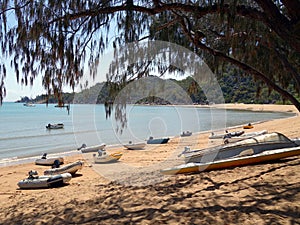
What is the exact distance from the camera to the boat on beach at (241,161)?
4.16 m

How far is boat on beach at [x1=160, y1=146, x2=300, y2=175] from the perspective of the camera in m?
4.16

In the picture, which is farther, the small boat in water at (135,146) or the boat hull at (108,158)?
the small boat in water at (135,146)

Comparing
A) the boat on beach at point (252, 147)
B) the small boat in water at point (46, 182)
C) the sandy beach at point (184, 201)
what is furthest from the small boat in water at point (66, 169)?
the boat on beach at point (252, 147)

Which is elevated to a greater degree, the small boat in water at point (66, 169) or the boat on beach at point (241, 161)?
the boat on beach at point (241, 161)

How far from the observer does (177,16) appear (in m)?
3.07

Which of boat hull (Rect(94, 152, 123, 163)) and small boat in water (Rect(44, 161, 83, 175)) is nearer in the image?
small boat in water (Rect(44, 161, 83, 175))

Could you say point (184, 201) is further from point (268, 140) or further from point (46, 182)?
point (46, 182)

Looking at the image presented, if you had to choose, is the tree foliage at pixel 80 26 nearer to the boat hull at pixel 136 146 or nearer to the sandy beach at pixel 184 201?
the sandy beach at pixel 184 201

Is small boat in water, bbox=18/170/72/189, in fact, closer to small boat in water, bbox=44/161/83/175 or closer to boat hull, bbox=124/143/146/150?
small boat in water, bbox=44/161/83/175

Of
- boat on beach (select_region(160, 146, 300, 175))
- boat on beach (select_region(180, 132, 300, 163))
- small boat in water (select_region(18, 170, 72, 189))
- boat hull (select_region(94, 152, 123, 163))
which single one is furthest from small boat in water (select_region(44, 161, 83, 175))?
boat on beach (select_region(180, 132, 300, 163))

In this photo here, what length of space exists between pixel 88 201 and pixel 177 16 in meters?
2.16

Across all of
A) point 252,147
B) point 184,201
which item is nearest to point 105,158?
point 252,147

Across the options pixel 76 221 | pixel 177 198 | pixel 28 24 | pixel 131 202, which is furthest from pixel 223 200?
pixel 28 24

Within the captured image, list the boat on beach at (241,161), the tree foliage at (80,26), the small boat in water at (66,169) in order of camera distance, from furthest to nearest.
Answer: the small boat in water at (66,169)
the boat on beach at (241,161)
the tree foliage at (80,26)
